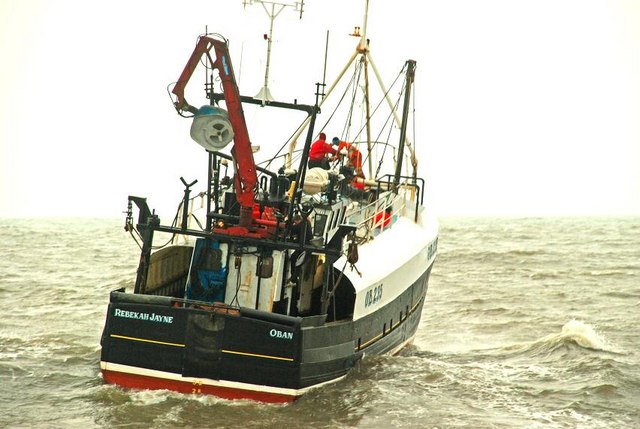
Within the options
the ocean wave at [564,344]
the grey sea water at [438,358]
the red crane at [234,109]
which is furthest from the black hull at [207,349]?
the ocean wave at [564,344]

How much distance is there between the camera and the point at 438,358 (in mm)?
22594

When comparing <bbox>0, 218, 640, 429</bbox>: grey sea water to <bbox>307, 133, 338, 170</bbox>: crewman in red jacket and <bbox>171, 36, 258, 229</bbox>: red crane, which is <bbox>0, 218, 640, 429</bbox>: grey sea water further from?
<bbox>307, 133, 338, 170</bbox>: crewman in red jacket

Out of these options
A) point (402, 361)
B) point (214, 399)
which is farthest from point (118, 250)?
point (214, 399)

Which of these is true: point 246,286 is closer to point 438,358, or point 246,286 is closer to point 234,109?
point 234,109

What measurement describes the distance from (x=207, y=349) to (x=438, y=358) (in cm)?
685

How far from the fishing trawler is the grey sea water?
0.47m

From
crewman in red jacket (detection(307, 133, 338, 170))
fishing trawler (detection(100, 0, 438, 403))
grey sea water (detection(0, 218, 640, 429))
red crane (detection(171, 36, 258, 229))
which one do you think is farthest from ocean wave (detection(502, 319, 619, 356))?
red crane (detection(171, 36, 258, 229))

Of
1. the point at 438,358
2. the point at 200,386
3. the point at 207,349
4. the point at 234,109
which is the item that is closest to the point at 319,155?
the point at 438,358

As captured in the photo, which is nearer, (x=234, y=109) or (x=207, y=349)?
(x=207, y=349)

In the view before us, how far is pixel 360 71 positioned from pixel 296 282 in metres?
8.71

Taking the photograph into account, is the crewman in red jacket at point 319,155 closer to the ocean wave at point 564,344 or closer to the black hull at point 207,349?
the ocean wave at point 564,344

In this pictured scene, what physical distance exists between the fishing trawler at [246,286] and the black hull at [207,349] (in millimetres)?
16

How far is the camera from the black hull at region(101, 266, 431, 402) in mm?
17234

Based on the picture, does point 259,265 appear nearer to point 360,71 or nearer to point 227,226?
point 227,226
